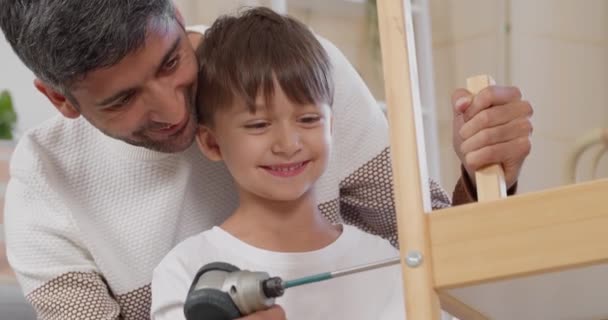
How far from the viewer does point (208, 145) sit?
4.59 feet

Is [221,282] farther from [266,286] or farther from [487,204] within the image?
[487,204]

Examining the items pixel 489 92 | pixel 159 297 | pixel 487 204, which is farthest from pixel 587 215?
pixel 159 297

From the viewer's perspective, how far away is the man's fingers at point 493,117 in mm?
1124

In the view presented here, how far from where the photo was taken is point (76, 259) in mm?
1488

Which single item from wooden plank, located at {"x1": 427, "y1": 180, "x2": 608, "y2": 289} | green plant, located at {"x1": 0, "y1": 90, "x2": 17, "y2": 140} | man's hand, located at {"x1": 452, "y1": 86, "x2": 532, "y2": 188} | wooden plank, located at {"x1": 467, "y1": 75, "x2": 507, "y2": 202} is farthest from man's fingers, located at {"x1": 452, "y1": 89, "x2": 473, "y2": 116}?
green plant, located at {"x1": 0, "y1": 90, "x2": 17, "y2": 140}

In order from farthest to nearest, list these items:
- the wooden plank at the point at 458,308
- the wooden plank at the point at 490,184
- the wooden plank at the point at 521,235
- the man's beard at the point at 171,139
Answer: the man's beard at the point at 171,139, the wooden plank at the point at 490,184, the wooden plank at the point at 458,308, the wooden plank at the point at 521,235

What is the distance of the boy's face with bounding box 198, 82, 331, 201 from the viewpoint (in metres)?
1.28

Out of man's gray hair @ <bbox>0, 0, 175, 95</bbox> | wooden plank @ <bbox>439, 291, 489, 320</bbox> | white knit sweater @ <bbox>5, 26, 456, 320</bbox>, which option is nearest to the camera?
wooden plank @ <bbox>439, 291, 489, 320</bbox>

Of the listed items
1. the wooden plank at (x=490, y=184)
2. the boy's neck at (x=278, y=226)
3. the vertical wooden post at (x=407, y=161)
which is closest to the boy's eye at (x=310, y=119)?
the boy's neck at (x=278, y=226)

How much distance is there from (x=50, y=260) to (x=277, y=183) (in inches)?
16.2

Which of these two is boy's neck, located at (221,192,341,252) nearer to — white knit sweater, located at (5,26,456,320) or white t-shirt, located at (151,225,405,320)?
white t-shirt, located at (151,225,405,320)

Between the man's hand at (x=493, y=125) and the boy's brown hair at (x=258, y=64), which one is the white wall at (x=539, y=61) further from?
the man's hand at (x=493, y=125)

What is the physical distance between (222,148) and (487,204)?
0.63 meters

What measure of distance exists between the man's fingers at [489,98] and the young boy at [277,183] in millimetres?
245
